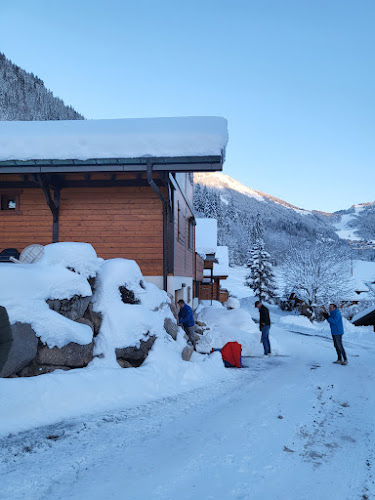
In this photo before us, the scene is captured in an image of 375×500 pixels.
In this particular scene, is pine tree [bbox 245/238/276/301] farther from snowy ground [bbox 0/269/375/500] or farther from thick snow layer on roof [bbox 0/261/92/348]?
thick snow layer on roof [bbox 0/261/92/348]

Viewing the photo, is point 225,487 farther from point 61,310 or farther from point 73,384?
point 61,310

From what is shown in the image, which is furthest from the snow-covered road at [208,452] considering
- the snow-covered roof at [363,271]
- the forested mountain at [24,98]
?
the forested mountain at [24,98]

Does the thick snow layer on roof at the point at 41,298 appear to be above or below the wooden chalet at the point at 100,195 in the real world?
below

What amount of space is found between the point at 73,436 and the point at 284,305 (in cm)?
4523

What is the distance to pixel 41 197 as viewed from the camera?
1132cm

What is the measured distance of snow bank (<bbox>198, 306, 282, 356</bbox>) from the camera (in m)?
10.7

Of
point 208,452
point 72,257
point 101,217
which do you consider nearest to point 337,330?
point 208,452

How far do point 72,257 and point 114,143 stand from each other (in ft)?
13.9

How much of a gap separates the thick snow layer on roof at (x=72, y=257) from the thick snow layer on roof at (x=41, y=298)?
14.4 inches

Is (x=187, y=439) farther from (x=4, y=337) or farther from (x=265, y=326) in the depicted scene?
(x=265, y=326)

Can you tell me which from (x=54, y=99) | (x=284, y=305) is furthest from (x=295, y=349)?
(x=54, y=99)

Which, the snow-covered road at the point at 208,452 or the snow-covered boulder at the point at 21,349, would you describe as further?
the snow-covered boulder at the point at 21,349

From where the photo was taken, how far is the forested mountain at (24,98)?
5481cm

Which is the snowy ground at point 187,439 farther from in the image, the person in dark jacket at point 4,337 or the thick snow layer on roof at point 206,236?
the thick snow layer on roof at point 206,236
